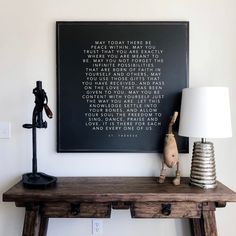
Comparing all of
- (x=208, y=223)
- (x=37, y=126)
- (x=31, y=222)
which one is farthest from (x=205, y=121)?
(x=31, y=222)

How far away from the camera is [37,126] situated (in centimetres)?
174

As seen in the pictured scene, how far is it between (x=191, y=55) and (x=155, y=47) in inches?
10.6

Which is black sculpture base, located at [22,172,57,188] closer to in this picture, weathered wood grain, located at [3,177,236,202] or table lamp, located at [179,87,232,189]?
weathered wood grain, located at [3,177,236,202]

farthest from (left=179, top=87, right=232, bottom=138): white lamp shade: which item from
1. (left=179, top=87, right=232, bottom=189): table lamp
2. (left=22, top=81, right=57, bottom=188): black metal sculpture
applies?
(left=22, top=81, right=57, bottom=188): black metal sculpture

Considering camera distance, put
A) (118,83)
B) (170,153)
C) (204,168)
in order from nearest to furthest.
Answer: (204,168), (170,153), (118,83)

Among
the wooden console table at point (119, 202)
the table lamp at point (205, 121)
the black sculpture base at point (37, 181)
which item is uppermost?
the table lamp at point (205, 121)

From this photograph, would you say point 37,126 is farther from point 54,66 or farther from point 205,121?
point 205,121

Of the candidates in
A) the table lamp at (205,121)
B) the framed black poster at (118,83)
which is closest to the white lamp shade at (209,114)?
the table lamp at (205,121)

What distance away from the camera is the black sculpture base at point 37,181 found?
165cm

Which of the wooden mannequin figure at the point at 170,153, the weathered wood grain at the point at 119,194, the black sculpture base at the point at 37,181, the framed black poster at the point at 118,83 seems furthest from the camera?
the framed black poster at the point at 118,83

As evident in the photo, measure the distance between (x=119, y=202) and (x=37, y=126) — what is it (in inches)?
28.3

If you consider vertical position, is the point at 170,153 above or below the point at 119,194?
above

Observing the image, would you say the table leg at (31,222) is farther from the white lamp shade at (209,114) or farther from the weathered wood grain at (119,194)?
the white lamp shade at (209,114)

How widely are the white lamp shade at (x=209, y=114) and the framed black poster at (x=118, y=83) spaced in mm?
303
